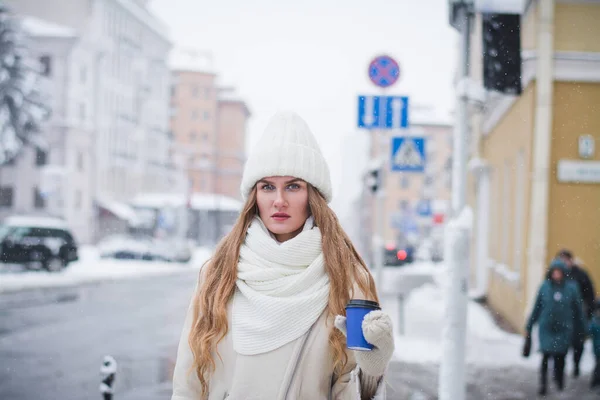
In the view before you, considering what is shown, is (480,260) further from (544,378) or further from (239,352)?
(239,352)

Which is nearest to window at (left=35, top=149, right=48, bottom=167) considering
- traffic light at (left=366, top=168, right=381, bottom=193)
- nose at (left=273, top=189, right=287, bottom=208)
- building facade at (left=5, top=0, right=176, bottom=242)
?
building facade at (left=5, top=0, right=176, bottom=242)

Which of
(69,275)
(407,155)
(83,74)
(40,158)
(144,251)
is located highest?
(83,74)

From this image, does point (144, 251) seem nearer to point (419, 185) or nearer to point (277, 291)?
point (277, 291)

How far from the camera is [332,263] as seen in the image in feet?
8.30

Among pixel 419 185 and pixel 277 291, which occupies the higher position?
pixel 277 291

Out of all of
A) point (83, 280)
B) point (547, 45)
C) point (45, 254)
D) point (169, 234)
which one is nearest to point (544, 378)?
point (547, 45)

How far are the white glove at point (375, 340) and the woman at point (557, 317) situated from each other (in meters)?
6.36

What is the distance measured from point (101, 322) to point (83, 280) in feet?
35.1

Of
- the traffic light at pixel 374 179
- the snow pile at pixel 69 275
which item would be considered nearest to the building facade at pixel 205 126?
the snow pile at pixel 69 275

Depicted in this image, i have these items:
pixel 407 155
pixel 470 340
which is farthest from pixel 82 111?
pixel 470 340

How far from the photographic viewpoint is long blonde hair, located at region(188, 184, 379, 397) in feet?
8.07

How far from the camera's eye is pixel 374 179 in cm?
1531

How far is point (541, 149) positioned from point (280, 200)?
9342 millimetres

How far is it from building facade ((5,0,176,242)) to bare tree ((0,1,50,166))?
338 cm
